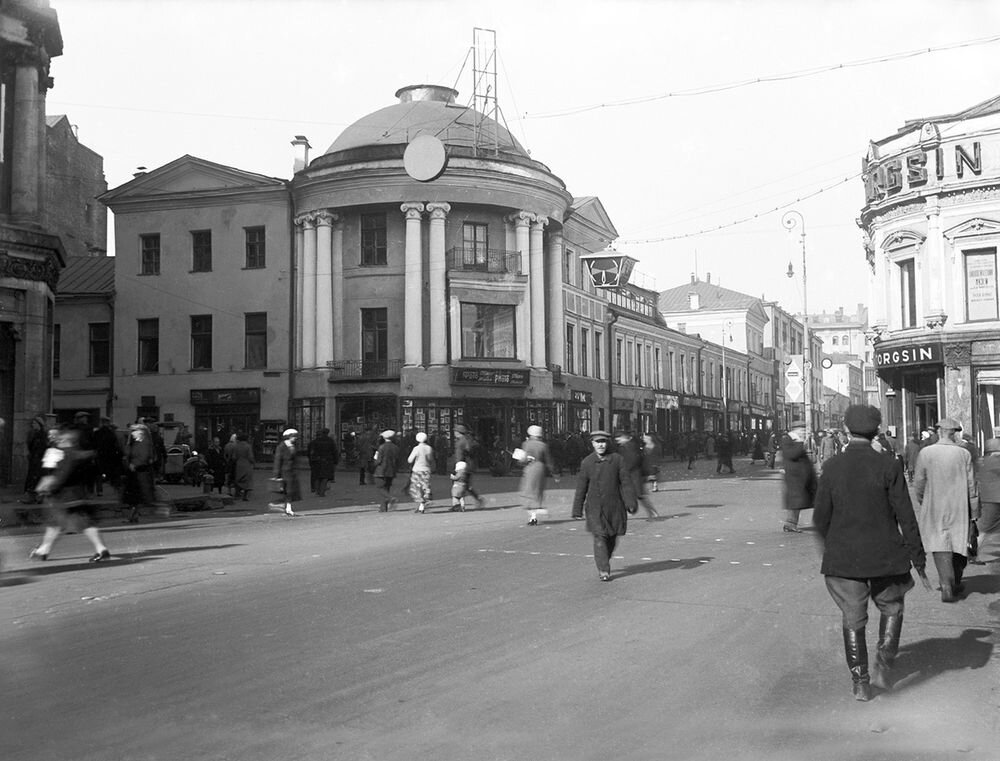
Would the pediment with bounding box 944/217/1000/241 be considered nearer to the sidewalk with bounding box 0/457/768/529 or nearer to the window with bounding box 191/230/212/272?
the sidewalk with bounding box 0/457/768/529

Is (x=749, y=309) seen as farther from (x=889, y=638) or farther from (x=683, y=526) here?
(x=889, y=638)

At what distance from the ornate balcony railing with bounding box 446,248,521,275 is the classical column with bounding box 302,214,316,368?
5.37 metres

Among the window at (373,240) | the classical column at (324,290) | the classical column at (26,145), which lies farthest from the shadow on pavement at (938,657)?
the window at (373,240)

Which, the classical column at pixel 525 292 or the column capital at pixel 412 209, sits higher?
the column capital at pixel 412 209

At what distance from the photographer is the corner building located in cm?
3353

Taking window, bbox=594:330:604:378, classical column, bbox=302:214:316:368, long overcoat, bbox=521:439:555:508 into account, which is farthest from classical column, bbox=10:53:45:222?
window, bbox=594:330:604:378

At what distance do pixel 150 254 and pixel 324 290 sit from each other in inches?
Answer: 320

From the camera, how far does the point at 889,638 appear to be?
21.1 ft

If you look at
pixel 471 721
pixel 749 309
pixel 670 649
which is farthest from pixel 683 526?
pixel 749 309

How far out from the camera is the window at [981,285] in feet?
111

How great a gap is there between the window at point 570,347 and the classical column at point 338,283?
10924 millimetres

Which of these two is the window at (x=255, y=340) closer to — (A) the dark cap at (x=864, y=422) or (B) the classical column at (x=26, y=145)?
(B) the classical column at (x=26, y=145)

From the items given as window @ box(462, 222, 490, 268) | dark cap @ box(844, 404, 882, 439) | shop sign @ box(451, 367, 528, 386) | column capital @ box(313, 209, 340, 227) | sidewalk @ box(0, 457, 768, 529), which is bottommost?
sidewalk @ box(0, 457, 768, 529)

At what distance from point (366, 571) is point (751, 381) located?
246 ft
